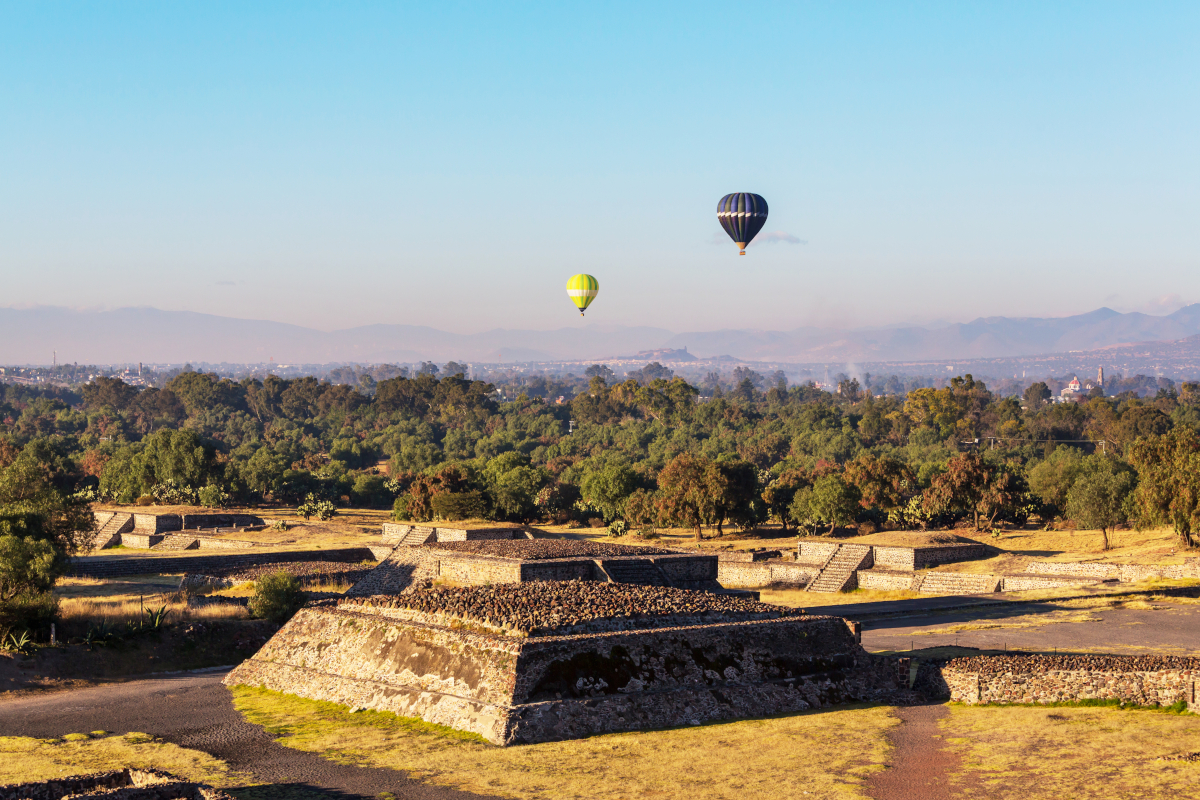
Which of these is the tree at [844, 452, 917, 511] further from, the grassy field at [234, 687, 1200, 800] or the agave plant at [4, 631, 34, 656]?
the agave plant at [4, 631, 34, 656]

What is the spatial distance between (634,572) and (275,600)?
10.7m

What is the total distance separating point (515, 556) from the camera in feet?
112

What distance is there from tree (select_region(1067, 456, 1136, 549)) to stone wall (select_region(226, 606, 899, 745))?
2845 cm

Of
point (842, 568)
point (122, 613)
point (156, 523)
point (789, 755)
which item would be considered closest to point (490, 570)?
point (122, 613)

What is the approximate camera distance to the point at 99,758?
59.3 feet

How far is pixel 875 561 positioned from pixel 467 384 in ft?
356

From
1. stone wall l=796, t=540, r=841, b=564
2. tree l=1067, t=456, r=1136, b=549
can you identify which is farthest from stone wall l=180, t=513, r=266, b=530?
tree l=1067, t=456, r=1136, b=549

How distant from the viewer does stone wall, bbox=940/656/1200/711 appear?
19578 millimetres

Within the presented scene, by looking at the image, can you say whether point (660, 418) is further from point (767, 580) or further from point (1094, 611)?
point (1094, 611)

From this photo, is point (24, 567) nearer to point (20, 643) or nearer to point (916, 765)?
point (20, 643)

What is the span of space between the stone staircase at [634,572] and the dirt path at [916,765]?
14.1 meters

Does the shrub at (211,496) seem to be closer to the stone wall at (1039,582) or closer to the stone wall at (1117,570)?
the stone wall at (1039,582)

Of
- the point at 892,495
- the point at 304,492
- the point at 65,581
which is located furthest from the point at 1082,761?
the point at 304,492

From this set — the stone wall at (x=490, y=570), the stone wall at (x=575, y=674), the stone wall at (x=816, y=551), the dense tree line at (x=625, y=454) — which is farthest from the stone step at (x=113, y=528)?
the stone wall at (x=575, y=674)
